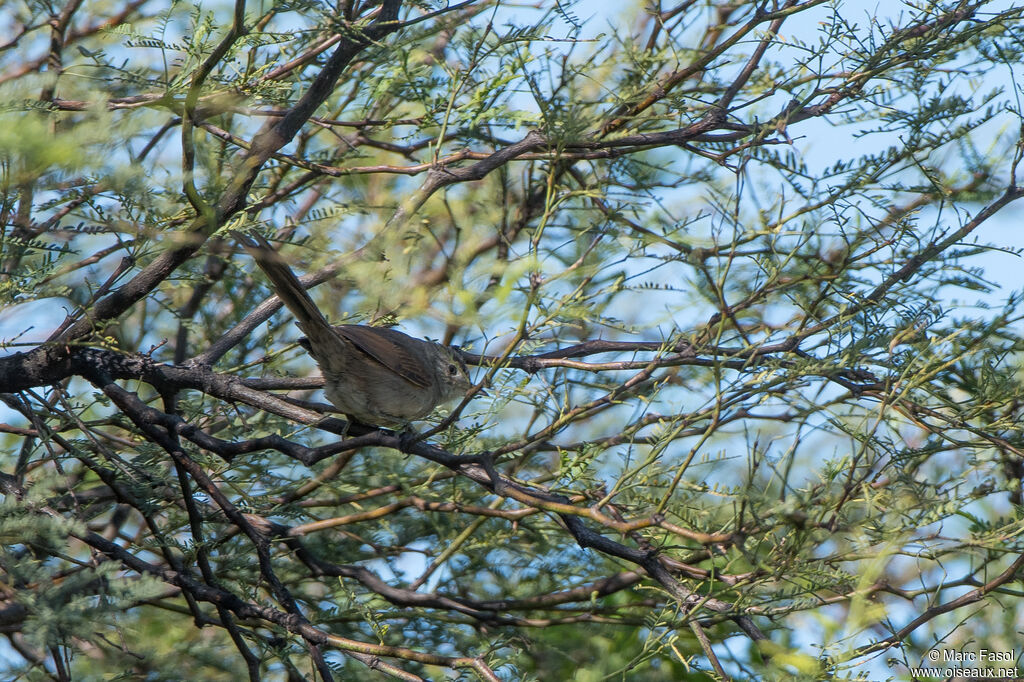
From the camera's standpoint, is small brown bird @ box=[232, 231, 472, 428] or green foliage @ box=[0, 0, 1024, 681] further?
small brown bird @ box=[232, 231, 472, 428]

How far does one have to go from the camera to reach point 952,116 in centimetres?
367

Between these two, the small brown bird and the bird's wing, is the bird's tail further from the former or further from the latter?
the bird's wing

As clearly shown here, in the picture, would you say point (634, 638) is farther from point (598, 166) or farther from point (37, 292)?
point (37, 292)

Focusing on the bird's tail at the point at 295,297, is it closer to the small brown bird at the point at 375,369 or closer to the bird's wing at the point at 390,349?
the small brown bird at the point at 375,369

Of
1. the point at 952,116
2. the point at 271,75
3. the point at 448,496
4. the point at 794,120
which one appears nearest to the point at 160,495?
the point at 448,496

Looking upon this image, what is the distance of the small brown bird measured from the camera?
416 cm

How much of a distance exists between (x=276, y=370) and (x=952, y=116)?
3.13 meters

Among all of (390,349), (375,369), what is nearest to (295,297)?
(375,369)

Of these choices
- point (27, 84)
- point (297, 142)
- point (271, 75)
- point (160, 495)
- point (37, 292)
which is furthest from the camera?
point (297, 142)

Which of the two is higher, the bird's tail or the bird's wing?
the bird's wing

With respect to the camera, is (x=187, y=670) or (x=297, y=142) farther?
(x=297, y=142)

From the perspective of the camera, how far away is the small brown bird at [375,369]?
13.6 feet

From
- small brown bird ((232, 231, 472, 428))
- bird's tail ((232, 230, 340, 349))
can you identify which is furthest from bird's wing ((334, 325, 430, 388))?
bird's tail ((232, 230, 340, 349))

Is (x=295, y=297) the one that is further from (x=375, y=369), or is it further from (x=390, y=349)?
(x=390, y=349)
